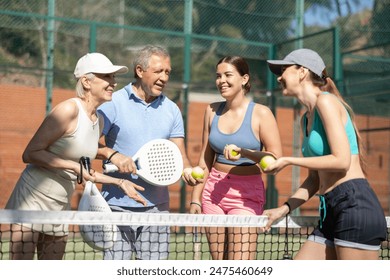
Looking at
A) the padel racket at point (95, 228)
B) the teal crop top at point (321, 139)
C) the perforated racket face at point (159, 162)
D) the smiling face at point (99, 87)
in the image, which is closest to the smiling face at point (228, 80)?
the perforated racket face at point (159, 162)

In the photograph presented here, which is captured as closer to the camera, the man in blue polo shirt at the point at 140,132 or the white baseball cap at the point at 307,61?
the white baseball cap at the point at 307,61

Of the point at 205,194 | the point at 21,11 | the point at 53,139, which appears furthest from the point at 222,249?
the point at 21,11

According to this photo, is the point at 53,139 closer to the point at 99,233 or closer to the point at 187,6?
the point at 99,233

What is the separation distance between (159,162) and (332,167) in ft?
3.44

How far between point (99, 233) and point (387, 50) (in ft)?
23.5

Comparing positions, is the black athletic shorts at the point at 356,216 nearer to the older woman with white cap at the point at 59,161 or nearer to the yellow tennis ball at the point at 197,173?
the yellow tennis ball at the point at 197,173

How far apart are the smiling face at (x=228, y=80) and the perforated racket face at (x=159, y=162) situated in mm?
410

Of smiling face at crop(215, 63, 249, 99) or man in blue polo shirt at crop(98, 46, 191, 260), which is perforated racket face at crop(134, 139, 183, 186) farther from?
smiling face at crop(215, 63, 249, 99)

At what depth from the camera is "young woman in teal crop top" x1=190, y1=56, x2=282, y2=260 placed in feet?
12.3

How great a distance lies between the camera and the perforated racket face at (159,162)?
3701mm

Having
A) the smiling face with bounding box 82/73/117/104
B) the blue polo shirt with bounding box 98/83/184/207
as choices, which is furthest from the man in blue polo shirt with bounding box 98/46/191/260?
the smiling face with bounding box 82/73/117/104

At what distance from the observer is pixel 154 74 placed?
382 centimetres

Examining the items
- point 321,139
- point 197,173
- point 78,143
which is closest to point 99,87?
point 78,143
